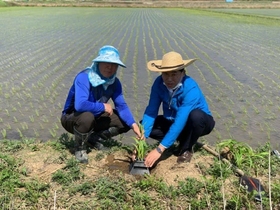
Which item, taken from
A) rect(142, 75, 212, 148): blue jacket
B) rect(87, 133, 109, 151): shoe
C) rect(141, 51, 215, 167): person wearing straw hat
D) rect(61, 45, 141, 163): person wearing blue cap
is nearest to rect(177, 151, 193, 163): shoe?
rect(141, 51, 215, 167): person wearing straw hat

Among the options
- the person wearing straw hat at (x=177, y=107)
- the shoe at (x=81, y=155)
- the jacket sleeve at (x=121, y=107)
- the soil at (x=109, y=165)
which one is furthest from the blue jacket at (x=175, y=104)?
the shoe at (x=81, y=155)

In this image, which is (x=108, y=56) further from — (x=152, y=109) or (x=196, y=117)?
(x=196, y=117)

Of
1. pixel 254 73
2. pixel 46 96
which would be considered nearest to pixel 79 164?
pixel 46 96

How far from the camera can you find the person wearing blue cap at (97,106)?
3369 mm

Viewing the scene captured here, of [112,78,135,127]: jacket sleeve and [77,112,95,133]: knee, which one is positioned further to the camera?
[112,78,135,127]: jacket sleeve

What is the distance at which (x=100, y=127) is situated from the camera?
3910mm

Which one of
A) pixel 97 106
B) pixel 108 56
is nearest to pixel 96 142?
pixel 97 106

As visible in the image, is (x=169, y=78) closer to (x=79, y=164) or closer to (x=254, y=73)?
(x=79, y=164)

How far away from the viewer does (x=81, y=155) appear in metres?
3.60

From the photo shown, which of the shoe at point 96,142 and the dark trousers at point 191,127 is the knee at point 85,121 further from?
the dark trousers at point 191,127

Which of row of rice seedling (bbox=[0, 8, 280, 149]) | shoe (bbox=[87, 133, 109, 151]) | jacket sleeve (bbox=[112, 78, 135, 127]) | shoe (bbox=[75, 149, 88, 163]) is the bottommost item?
row of rice seedling (bbox=[0, 8, 280, 149])

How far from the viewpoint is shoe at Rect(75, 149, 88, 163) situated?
3.55m

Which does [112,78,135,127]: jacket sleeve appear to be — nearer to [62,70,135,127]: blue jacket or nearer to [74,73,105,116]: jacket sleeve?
[62,70,135,127]: blue jacket

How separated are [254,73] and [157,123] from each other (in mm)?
5431
